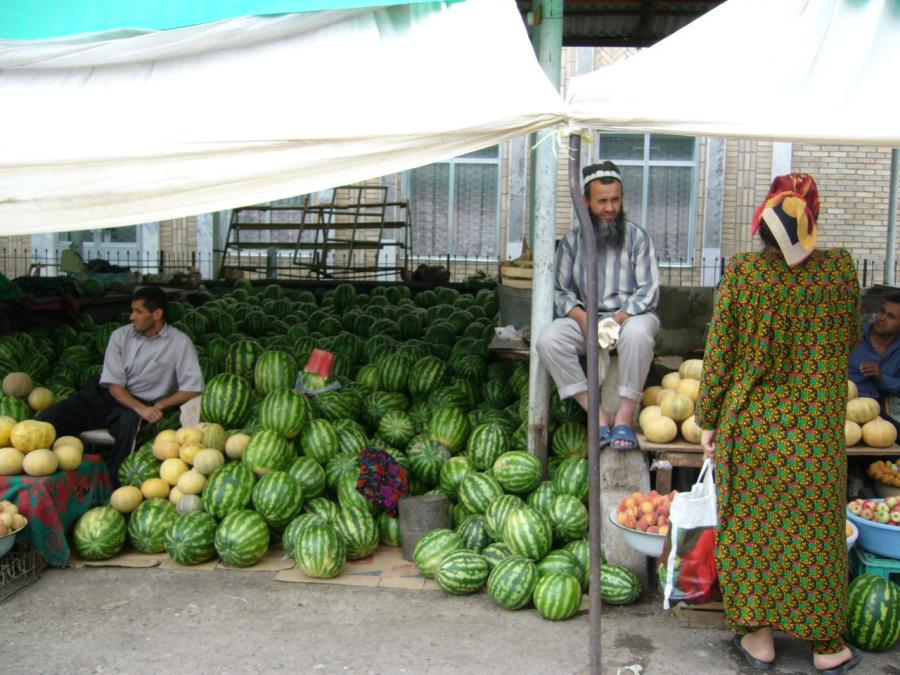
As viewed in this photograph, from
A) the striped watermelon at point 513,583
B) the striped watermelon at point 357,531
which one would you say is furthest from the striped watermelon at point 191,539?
the striped watermelon at point 513,583

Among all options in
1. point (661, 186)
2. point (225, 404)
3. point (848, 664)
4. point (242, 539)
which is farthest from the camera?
point (661, 186)

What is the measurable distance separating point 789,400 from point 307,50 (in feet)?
7.18

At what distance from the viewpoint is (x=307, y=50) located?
351 centimetres

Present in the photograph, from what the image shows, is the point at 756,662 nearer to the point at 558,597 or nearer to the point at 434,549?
the point at 558,597

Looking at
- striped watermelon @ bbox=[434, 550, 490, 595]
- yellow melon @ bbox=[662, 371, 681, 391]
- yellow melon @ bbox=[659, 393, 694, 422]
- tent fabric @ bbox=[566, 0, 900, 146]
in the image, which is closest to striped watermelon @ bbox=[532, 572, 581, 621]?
striped watermelon @ bbox=[434, 550, 490, 595]

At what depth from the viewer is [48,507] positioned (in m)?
4.87

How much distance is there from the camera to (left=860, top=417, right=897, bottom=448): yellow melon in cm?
462

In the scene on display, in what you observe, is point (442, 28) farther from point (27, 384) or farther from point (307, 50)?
point (27, 384)

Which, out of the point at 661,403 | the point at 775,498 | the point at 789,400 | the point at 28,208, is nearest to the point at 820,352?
the point at 789,400

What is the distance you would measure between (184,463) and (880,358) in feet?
13.0

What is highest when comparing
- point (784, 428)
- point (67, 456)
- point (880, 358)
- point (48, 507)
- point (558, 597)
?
point (880, 358)

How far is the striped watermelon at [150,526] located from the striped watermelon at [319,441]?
0.81 metres

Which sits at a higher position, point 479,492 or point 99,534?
point 479,492

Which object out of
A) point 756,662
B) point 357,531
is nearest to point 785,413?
point 756,662
